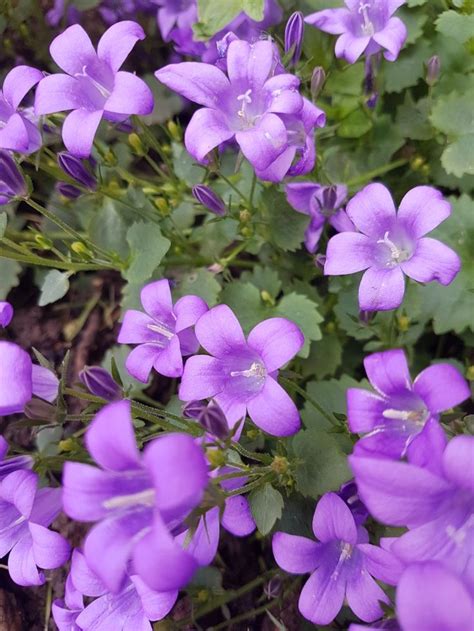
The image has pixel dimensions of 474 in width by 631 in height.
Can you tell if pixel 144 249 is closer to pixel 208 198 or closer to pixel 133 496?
pixel 208 198

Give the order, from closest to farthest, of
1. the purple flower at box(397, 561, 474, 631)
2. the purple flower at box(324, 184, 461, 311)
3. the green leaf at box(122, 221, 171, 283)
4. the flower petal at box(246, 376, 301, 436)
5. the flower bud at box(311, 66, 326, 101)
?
the purple flower at box(397, 561, 474, 631) → the flower petal at box(246, 376, 301, 436) → the purple flower at box(324, 184, 461, 311) → the flower bud at box(311, 66, 326, 101) → the green leaf at box(122, 221, 171, 283)

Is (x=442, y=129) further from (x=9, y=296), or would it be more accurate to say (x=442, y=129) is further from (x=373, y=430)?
(x=9, y=296)

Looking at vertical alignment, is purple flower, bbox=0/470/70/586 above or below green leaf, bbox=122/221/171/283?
below

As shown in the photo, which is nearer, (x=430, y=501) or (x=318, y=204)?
(x=430, y=501)

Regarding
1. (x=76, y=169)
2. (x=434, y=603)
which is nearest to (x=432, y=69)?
(x=76, y=169)

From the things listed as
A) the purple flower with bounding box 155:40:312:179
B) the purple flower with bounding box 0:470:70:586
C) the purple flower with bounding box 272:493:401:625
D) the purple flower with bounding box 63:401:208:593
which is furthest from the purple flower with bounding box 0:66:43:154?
the purple flower with bounding box 272:493:401:625

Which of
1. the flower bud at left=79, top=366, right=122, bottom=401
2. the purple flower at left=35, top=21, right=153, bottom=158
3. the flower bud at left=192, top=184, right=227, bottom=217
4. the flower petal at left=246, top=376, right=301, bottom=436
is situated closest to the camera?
the flower petal at left=246, top=376, right=301, bottom=436

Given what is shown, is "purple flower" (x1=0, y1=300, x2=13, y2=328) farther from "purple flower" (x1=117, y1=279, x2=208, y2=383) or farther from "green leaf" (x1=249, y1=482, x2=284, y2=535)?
"green leaf" (x1=249, y1=482, x2=284, y2=535)

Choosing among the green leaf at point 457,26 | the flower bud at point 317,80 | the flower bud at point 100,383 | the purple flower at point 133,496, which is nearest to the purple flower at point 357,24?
the flower bud at point 317,80
